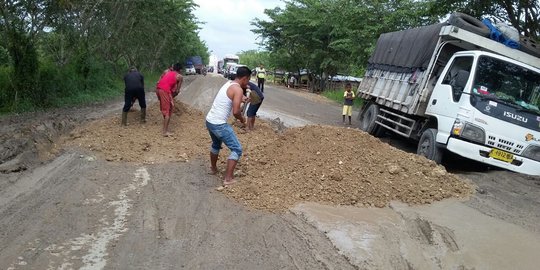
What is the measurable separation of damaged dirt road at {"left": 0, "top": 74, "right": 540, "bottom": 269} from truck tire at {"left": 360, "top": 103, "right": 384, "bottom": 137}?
15.3 feet

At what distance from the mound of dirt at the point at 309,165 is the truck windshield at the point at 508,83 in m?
2.15

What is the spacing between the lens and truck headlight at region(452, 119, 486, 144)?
8031mm

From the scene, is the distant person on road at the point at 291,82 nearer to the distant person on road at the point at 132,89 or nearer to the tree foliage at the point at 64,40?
the tree foliage at the point at 64,40

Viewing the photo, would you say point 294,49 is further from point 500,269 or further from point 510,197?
point 500,269

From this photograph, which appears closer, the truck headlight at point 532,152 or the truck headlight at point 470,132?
the truck headlight at point 470,132

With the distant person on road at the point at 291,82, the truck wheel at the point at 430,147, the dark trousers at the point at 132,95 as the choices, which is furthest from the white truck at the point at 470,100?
the distant person on road at the point at 291,82

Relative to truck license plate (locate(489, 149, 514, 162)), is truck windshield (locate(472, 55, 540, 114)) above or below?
above

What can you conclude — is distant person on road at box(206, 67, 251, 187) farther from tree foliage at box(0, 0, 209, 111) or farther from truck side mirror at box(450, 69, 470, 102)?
tree foliage at box(0, 0, 209, 111)

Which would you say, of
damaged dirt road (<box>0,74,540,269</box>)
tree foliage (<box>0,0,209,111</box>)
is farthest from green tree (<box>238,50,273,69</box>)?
damaged dirt road (<box>0,74,540,269</box>)

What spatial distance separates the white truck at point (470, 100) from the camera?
8078 mm

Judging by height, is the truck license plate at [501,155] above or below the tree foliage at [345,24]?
below

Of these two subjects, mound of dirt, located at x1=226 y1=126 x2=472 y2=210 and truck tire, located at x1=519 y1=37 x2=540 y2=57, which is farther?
truck tire, located at x1=519 y1=37 x2=540 y2=57

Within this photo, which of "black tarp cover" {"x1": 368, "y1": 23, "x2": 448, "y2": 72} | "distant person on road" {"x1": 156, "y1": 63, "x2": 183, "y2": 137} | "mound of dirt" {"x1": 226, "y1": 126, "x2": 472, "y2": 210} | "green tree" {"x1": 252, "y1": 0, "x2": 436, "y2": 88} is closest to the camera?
"mound of dirt" {"x1": 226, "y1": 126, "x2": 472, "y2": 210}

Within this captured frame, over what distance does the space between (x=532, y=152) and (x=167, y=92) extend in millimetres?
7220
